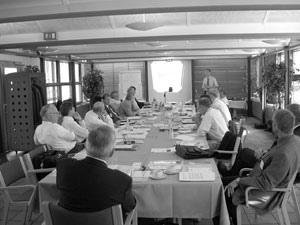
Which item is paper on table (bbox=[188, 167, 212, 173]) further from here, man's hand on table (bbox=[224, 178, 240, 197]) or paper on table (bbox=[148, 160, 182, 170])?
man's hand on table (bbox=[224, 178, 240, 197])

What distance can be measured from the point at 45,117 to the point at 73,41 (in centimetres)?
358

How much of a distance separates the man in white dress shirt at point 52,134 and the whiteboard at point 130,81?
38.5ft

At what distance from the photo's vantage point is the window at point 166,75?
655 inches

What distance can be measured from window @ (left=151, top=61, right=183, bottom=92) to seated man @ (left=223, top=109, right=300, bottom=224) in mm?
13437

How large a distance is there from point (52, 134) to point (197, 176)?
236 cm

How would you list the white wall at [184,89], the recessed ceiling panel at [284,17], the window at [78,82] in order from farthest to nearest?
the white wall at [184,89] → the window at [78,82] → the recessed ceiling panel at [284,17]

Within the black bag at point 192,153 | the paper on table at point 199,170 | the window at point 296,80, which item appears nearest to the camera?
the paper on table at point 199,170

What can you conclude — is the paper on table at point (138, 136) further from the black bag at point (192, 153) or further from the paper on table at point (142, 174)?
the paper on table at point (142, 174)

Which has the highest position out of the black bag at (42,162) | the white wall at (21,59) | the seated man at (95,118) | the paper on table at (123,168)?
the white wall at (21,59)

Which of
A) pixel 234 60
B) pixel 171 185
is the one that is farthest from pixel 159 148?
pixel 234 60

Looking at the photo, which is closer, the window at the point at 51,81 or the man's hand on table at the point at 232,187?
the man's hand on table at the point at 232,187

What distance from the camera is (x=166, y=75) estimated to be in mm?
16766

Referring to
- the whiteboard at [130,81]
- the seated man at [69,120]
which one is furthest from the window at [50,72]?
the seated man at [69,120]

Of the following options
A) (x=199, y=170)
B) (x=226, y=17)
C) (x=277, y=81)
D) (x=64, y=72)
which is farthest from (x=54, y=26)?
(x=64, y=72)
